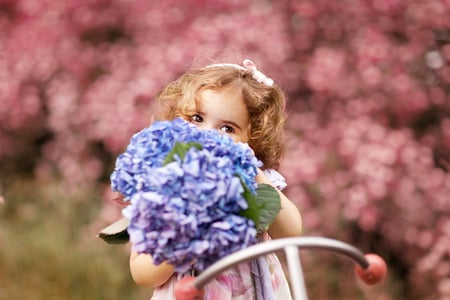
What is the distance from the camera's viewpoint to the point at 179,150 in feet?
5.91

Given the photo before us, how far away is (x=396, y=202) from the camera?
15.2 feet

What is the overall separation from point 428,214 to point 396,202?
0.19 meters

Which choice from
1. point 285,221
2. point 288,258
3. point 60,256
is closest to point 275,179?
point 285,221

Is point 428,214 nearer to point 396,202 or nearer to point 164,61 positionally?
point 396,202

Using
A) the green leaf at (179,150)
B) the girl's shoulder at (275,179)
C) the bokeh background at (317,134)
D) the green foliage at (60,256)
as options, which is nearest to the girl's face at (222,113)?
the girl's shoulder at (275,179)

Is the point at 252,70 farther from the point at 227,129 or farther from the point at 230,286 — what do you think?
the point at 230,286

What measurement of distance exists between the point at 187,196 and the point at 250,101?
A: 65 centimetres

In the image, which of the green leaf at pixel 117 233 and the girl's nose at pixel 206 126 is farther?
the girl's nose at pixel 206 126

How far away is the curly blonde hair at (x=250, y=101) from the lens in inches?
90.8

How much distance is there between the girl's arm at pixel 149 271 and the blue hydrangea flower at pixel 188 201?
209mm

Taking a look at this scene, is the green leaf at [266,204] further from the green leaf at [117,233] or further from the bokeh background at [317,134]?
the bokeh background at [317,134]

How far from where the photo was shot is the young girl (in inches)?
85.3

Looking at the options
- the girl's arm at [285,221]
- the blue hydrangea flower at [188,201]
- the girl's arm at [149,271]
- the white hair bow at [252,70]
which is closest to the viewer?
the blue hydrangea flower at [188,201]

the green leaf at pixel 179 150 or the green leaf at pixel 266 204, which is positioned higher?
the green leaf at pixel 179 150
